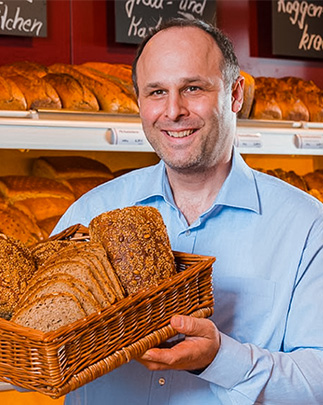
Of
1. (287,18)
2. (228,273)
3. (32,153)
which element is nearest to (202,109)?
(228,273)

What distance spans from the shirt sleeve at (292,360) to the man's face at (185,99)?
12.7 inches

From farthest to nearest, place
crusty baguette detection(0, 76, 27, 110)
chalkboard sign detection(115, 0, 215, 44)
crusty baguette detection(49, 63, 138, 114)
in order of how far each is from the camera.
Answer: chalkboard sign detection(115, 0, 215, 44)
crusty baguette detection(49, 63, 138, 114)
crusty baguette detection(0, 76, 27, 110)

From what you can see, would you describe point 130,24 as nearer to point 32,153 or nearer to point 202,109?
point 32,153

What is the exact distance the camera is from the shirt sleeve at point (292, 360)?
1.42m

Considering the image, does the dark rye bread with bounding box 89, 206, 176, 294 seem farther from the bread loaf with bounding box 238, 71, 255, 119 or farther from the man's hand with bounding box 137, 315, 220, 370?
the bread loaf with bounding box 238, 71, 255, 119

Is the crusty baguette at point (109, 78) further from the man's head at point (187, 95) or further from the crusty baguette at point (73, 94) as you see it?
the man's head at point (187, 95)

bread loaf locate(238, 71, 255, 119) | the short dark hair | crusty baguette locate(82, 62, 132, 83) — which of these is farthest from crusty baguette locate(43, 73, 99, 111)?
the short dark hair

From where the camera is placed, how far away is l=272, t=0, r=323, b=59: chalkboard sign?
3633 mm

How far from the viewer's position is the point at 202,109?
1600 mm

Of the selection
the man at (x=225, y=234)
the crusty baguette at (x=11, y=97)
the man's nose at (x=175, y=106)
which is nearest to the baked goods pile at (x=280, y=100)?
the crusty baguette at (x=11, y=97)

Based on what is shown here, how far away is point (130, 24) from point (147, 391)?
2.04m

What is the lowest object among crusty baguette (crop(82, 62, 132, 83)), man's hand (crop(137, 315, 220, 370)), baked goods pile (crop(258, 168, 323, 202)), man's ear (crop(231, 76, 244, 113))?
baked goods pile (crop(258, 168, 323, 202))

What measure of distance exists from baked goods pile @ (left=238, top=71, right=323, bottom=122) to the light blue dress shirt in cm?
131

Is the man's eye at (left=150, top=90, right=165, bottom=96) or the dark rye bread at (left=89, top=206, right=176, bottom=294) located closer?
the dark rye bread at (left=89, top=206, right=176, bottom=294)
